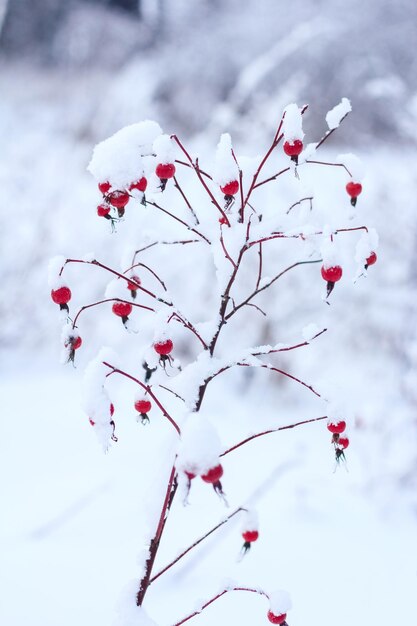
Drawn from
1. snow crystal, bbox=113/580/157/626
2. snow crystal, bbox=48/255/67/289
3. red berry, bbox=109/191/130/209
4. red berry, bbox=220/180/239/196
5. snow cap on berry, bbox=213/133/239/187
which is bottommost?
snow crystal, bbox=113/580/157/626

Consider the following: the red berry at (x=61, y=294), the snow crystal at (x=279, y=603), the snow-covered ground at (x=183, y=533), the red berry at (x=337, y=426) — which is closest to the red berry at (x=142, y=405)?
the snow-covered ground at (x=183, y=533)

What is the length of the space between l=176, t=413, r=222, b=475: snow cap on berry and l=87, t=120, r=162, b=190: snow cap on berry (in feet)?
1.42

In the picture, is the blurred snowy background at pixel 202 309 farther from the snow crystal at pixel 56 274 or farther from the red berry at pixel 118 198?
the red berry at pixel 118 198

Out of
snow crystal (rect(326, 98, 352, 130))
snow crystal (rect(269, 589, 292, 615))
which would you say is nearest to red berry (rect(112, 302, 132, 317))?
snow crystal (rect(326, 98, 352, 130))

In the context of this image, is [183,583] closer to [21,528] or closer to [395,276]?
[21,528]

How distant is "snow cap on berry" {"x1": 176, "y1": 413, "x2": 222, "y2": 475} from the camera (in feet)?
2.34

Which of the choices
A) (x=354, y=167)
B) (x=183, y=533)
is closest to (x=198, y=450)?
(x=354, y=167)

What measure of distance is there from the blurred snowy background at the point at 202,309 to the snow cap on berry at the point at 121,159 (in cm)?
60

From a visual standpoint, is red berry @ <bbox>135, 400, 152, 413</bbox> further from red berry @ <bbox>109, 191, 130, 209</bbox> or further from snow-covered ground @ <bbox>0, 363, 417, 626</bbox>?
red berry @ <bbox>109, 191, 130, 209</bbox>

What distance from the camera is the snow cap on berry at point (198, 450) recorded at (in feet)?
2.34

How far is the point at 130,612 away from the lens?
1.04 m

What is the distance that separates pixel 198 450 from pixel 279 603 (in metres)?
0.59

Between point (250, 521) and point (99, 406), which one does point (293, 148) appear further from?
point (250, 521)

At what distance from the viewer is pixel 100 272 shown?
5816 mm
